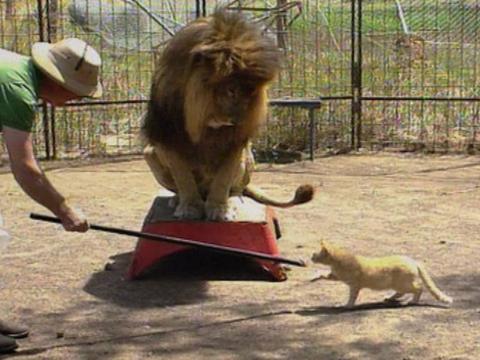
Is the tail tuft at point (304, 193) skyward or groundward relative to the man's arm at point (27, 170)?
groundward

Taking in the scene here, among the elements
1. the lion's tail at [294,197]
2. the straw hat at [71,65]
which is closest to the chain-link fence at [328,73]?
the lion's tail at [294,197]

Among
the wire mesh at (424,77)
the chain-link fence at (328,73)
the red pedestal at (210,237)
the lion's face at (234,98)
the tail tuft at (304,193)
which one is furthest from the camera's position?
the wire mesh at (424,77)

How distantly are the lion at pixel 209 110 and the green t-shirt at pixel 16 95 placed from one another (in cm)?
128

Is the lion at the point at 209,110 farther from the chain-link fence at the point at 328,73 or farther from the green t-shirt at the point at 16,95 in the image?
the chain-link fence at the point at 328,73

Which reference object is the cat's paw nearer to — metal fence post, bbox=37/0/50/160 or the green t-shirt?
the green t-shirt

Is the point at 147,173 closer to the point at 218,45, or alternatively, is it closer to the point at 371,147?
the point at 371,147

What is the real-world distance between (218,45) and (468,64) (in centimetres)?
637

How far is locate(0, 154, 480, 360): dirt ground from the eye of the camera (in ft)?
13.3

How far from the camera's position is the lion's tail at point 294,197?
5468 millimetres

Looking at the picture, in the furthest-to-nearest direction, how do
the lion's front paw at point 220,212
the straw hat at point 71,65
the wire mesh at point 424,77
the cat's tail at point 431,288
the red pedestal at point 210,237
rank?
the wire mesh at point 424,77 → the lion's front paw at point 220,212 → the red pedestal at point 210,237 → the cat's tail at point 431,288 → the straw hat at point 71,65

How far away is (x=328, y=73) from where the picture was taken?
34.6 ft

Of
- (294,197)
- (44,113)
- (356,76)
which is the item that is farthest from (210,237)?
(356,76)

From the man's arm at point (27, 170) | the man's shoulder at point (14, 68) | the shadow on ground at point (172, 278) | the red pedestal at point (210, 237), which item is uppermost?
the man's shoulder at point (14, 68)

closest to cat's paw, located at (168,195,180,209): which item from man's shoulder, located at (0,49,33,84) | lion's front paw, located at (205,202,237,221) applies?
lion's front paw, located at (205,202,237,221)
